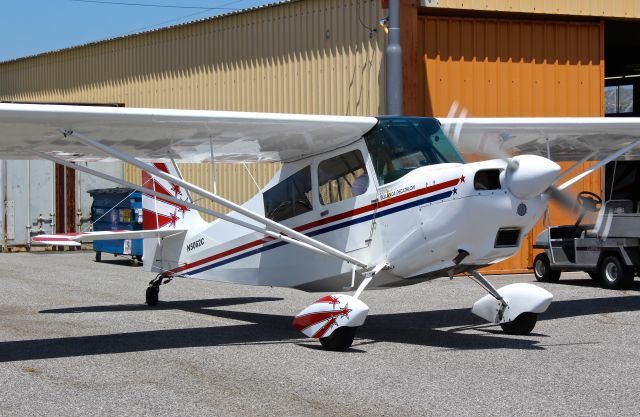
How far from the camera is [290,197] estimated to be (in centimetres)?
1178

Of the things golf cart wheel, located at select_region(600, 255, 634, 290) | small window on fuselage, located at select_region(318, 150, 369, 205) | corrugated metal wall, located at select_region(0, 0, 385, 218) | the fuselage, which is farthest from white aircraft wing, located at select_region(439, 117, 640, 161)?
corrugated metal wall, located at select_region(0, 0, 385, 218)

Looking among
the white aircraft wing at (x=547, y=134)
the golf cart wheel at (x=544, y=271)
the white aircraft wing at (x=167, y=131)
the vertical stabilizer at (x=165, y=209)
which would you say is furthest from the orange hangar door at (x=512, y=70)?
the white aircraft wing at (x=167, y=131)

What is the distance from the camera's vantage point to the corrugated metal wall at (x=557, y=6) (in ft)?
63.6

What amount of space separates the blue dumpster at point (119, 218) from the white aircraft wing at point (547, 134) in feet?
38.0

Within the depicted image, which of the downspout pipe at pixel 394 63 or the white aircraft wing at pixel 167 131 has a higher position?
the downspout pipe at pixel 394 63

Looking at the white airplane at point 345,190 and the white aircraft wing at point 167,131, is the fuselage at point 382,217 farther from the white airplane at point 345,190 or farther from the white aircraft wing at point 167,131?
the white aircraft wing at point 167,131

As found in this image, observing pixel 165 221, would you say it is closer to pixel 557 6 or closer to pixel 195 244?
pixel 195 244

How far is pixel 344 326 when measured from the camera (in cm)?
969

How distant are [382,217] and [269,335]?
6.05ft

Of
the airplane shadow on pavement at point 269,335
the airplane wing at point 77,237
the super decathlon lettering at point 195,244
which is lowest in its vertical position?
the airplane shadow on pavement at point 269,335

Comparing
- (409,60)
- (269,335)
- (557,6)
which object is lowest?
(269,335)

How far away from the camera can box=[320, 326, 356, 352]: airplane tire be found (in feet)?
31.9

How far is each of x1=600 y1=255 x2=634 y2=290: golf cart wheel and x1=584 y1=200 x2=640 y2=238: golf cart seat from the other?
44 centimetres

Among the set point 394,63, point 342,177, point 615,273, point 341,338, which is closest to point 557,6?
point 394,63
